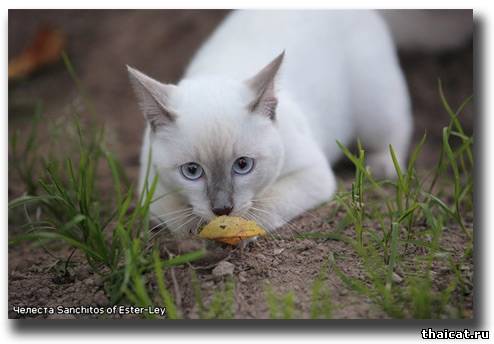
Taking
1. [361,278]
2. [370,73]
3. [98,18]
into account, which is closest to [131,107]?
[98,18]

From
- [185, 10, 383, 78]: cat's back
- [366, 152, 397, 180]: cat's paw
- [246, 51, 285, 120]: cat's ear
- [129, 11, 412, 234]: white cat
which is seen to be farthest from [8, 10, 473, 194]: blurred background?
[246, 51, 285, 120]: cat's ear

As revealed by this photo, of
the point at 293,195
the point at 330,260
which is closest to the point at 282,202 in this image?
the point at 293,195

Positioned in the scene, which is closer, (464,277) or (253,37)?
(464,277)

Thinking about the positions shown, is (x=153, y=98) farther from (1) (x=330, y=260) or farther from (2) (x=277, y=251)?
(1) (x=330, y=260)

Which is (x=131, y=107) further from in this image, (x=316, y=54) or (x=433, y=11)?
(x=433, y=11)

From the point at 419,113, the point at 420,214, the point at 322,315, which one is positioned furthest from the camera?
the point at 419,113

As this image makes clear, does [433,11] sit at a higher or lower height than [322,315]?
higher
